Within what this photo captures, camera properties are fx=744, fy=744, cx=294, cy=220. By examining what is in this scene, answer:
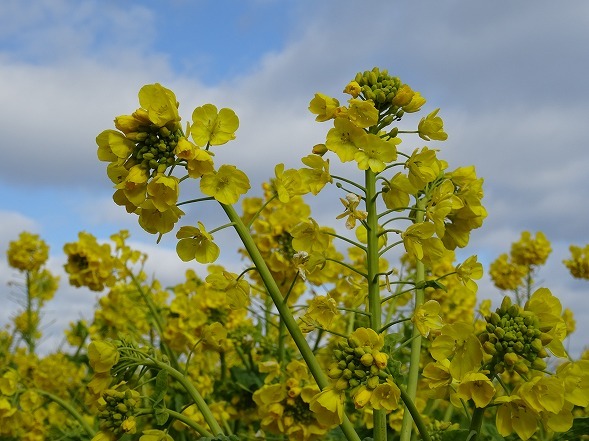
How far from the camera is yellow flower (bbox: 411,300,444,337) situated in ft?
6.41

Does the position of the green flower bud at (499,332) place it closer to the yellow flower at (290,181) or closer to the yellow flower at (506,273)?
the yellow flower at (290,181)

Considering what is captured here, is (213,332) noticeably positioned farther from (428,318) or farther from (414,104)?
(414,104)

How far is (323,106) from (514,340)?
823 mm

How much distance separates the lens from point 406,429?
6.96ft

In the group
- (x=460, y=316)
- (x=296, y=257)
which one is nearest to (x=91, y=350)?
(x=296, y=257)

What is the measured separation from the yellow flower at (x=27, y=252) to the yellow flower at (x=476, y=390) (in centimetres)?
491

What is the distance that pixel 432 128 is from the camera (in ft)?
7.08

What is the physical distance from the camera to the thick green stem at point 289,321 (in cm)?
187

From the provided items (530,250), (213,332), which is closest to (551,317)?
(213,332)

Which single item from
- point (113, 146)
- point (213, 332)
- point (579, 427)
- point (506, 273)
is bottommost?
point (579, 427)

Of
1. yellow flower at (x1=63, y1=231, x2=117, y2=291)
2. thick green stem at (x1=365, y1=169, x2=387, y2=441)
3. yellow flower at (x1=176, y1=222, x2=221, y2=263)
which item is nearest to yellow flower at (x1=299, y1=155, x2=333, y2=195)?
thick green stem at (x1=365, y1=169, x2=387, y2=441)

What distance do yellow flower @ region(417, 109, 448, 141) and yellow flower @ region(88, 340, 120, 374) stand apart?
3.55 feet

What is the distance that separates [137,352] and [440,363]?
885 mm

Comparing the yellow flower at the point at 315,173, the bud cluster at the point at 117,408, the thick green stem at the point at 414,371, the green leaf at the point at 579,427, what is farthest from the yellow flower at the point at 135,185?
the green leaf at the point at 579,427
